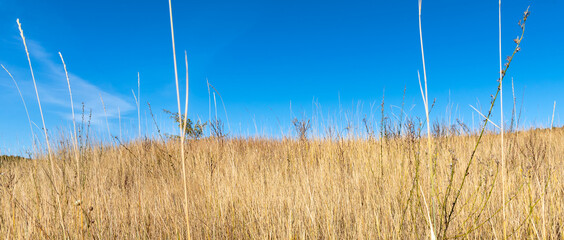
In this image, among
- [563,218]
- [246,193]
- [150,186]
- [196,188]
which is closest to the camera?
[563,218]

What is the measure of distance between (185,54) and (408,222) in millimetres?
1780

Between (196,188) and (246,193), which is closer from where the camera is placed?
(246,193)

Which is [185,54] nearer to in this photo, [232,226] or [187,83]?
[187,83]

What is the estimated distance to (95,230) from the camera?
221 centimetres

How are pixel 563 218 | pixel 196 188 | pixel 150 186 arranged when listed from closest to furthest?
pixel 563 218 < pixel 196 188 < pixel 150 186

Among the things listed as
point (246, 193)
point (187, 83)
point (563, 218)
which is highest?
point (187, 83)

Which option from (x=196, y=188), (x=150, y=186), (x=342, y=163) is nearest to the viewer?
(x=196, y=188)

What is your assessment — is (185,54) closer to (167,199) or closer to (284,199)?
(284,199)

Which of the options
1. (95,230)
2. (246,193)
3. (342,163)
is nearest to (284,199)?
(246,193)

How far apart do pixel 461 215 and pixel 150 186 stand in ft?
10.6

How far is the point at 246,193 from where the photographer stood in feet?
8.73

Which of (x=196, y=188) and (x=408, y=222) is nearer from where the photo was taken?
(x=408, y=222)

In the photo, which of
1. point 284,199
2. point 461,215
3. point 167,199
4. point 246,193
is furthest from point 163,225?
point 461,215

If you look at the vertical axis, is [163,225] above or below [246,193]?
below
